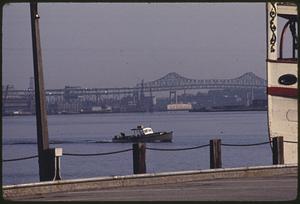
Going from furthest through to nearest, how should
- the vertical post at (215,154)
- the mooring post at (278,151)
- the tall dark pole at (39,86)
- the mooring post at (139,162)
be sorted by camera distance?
1. the mooring post at (278,151)
2. the vertical post at (215,154)
3. the mooring post at (139,162)
4. the tall dark pole at (39,86)

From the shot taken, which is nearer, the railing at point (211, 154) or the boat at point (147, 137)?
the railing at point (211, 154)

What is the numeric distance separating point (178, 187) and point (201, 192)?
207cm

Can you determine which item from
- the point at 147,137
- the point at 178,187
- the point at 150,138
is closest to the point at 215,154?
the point at 178,187

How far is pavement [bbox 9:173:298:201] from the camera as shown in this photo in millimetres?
18156

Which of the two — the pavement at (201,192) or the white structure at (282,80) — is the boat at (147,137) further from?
the pavement at (201,192)

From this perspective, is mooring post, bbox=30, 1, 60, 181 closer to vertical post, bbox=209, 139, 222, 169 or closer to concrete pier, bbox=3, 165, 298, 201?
concrete pier, bbox=3, 165, 298, 201

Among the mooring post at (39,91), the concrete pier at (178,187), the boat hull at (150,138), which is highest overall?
the mooring post at (39,91)

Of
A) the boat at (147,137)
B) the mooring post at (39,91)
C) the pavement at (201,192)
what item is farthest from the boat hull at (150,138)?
the mooring post at (39,91)

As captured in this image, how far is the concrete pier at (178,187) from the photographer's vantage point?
61.1 ft

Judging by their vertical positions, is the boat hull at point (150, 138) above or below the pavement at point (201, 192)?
below

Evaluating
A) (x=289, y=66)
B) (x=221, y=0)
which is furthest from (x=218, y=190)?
(x=289, y=66)

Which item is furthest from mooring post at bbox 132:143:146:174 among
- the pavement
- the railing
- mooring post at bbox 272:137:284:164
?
mooring post at bbox 272:137:284:164

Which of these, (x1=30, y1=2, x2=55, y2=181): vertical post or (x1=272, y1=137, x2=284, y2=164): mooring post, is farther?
(x1=272, y1=137, x2=284, y2=164): mooring post

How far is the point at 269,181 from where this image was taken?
22.4 m
